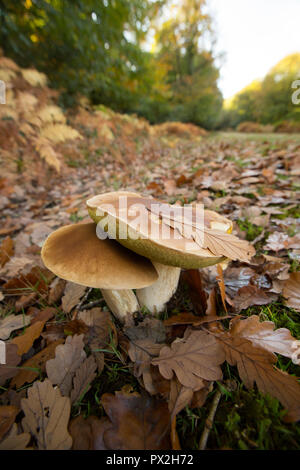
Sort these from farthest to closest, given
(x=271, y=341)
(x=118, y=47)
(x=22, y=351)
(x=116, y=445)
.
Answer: (x=118, y=47), (x=22, y=351), (x=271, y=341), (x=116, y=445)

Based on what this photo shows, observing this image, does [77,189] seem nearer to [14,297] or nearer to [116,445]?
[14,297]

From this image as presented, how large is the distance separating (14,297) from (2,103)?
3.03 metres

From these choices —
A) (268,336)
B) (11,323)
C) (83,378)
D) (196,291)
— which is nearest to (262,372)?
(268,336)

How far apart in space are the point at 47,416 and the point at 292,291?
1118 mm

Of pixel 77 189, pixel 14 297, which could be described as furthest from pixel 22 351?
pixel 77 189

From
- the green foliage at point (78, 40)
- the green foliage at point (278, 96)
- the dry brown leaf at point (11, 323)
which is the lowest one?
the dry brown leaf at point (11, 323)

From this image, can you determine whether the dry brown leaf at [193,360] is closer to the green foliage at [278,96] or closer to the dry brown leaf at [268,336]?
the dry brown leaf at [268,336]

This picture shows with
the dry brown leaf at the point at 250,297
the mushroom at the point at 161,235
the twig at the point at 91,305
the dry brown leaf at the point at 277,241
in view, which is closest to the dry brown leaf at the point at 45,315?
the twig at the point at 91,305

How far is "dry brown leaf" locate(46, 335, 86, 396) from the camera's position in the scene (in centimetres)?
73

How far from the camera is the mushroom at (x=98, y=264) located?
0.71 meters

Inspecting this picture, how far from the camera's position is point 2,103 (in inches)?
111

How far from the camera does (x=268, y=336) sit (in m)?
0.77

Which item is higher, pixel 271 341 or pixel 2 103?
pixel 2 103

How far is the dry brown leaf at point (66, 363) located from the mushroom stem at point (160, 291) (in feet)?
1.11
